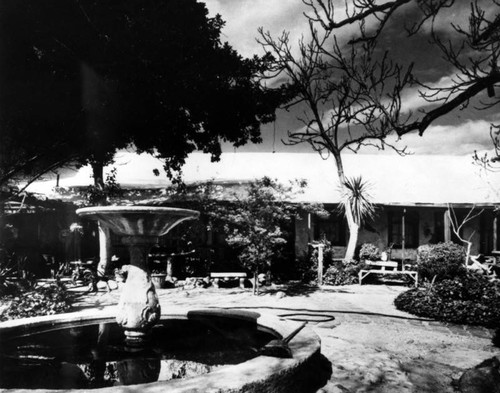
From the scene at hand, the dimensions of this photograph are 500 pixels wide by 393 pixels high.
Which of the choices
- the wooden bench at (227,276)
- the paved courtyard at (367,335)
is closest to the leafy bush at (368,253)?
the paved courtyard at (367,335)

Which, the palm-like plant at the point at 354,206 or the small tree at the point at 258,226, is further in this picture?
the palm-like plant at the point at 354,206

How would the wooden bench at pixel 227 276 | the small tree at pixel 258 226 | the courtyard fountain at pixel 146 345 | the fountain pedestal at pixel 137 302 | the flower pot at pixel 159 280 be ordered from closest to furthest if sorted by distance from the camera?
the courtyard fountain at pixel 146 345 < the fountain pedestal at pixel 137 302 < the small tree at pixel 258 226 < the flower pot at pixel 159 280 < the wooden bench at pixel 227 276

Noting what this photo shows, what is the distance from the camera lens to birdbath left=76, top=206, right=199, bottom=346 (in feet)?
15.0

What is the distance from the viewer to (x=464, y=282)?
9.66 m

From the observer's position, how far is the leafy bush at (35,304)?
7.79 metres

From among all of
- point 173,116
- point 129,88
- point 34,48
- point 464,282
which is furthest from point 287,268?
point 34,48

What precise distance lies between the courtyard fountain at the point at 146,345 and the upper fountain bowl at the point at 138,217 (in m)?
0.01

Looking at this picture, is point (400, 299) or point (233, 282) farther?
point (233, 282)

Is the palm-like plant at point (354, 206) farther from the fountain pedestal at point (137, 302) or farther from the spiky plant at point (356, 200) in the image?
the fountain pedestal at point (137, 302)

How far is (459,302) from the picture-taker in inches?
356

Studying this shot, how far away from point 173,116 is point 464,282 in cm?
747

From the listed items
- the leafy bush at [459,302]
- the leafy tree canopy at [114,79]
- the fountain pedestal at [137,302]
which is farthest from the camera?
the leafy bush at [459,302]

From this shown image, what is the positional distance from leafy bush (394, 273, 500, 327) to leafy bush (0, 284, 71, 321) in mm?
7631

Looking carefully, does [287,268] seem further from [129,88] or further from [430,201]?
[129,88]
